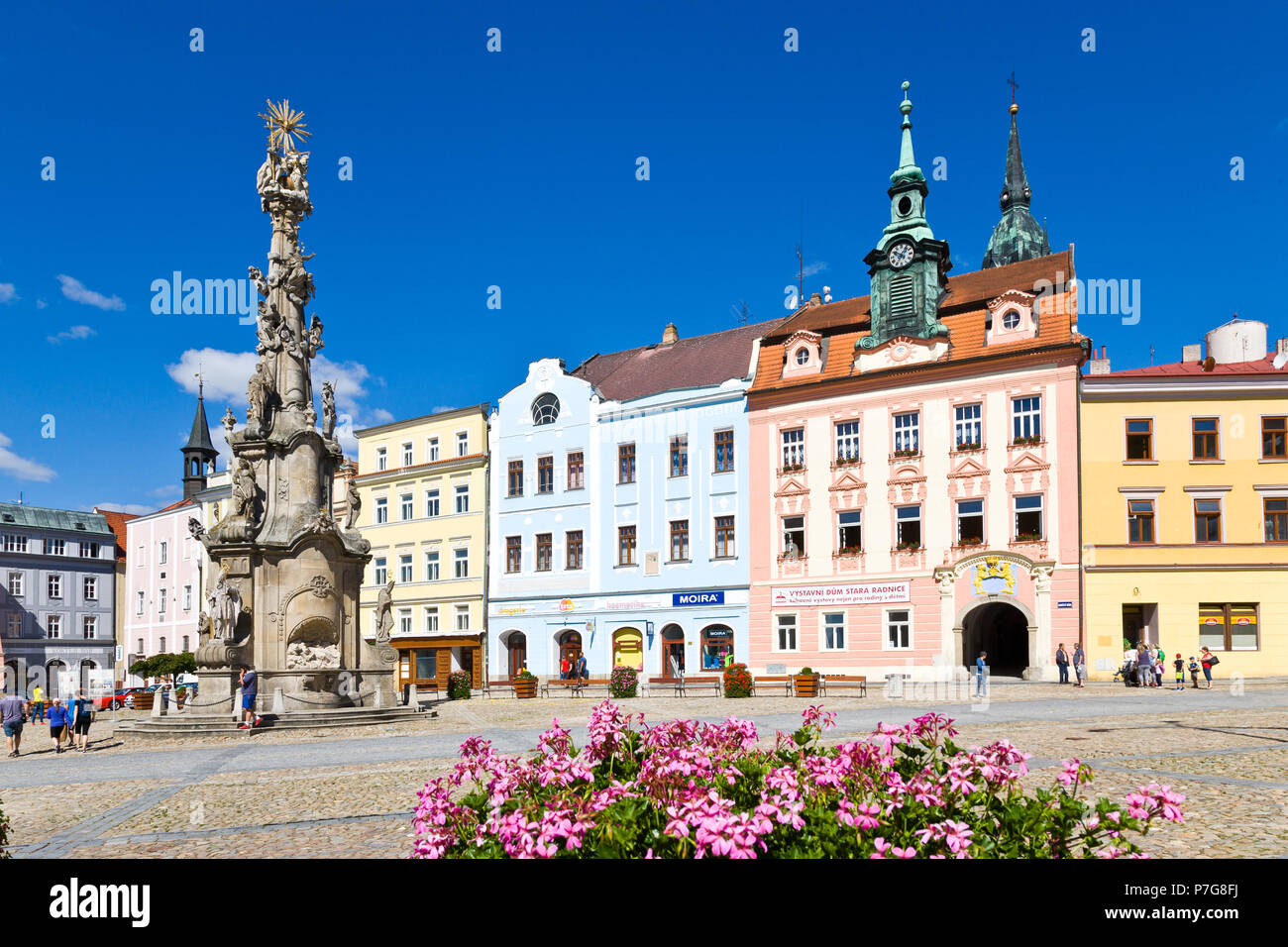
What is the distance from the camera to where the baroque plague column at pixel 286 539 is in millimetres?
24062

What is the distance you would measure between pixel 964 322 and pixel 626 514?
15.4 m

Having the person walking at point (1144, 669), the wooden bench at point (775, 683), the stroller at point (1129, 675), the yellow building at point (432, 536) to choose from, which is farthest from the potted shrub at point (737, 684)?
the yellow building at point (432, 536)

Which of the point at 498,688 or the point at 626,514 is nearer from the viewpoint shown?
the point at 498,688

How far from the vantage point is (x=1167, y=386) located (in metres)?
36.6

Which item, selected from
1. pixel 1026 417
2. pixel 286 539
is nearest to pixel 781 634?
pixel 1026 417

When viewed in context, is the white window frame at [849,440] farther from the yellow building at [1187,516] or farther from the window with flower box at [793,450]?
the yellow building at [1187,516]

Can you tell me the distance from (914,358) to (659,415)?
35.3 ft

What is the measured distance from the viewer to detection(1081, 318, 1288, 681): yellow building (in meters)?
35.4

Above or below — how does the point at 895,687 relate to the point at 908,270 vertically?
below

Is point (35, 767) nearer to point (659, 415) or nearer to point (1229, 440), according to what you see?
point (659, 415)

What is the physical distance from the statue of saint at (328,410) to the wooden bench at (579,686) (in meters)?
14.9

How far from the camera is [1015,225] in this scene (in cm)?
6825

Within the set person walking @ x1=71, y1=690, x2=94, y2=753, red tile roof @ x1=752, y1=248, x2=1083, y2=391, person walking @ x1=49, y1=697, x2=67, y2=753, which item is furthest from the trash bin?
person walking @ x1=49, y1=697, x2=67, y2=753

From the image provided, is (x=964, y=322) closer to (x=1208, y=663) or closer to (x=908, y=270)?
(x=908, y=270)
